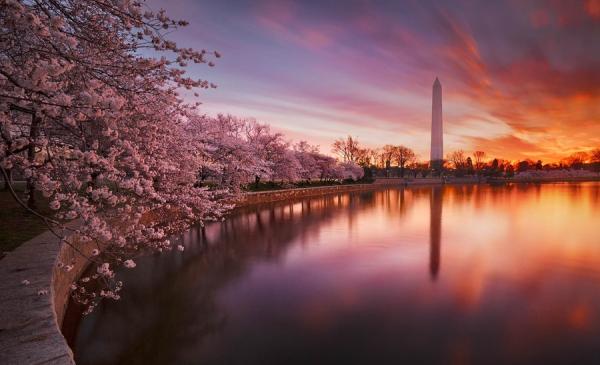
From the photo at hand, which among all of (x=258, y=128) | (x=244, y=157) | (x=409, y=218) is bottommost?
(x=409, y=218)

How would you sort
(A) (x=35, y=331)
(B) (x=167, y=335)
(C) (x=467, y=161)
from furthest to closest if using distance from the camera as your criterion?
(C) (x=467, y=161)
(B) (x=167, y=335)
(A) (x=35, y=331)

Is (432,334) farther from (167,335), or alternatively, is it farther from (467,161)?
(467,161)

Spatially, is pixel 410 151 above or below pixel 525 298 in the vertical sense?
above

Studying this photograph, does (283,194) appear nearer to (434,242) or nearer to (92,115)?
(434,242)

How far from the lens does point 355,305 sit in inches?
378

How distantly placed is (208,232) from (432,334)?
15441 mm

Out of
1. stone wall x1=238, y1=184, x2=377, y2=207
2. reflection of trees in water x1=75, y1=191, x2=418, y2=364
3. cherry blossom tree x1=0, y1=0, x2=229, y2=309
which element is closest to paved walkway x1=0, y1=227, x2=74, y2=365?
cherry blossom tree x1=0, y1=0, x2=229, y2=309

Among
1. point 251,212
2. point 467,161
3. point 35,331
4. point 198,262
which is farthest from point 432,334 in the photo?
point 467,161

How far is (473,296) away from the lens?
10.2 m

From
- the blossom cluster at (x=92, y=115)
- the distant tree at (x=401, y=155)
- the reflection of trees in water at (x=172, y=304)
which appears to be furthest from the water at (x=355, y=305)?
the distant tree at (x=401, y=155)

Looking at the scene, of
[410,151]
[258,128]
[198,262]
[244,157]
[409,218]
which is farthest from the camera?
[410,151]

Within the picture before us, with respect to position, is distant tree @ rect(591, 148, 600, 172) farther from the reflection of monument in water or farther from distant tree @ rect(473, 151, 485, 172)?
the reflection of monument in water

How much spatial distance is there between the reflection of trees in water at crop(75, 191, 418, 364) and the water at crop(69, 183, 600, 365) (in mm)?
39

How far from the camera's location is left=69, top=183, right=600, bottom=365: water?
7.14 metres
